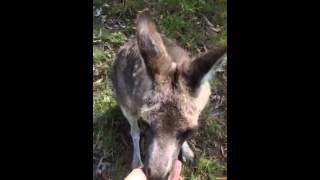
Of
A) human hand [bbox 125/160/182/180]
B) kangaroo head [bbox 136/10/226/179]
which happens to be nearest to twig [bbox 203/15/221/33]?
kangaroo head [bbox 136/10/226/179]

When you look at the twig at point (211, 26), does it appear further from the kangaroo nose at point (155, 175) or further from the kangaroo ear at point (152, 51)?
the kangaroo nose at point (155, 175)

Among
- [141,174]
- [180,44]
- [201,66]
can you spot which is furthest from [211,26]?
[141,174]

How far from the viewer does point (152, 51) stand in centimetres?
350

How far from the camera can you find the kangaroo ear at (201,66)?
11.0 feet

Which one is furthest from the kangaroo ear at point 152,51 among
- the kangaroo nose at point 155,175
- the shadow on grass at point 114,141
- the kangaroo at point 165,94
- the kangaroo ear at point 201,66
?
the shadow on grass at point 114,141

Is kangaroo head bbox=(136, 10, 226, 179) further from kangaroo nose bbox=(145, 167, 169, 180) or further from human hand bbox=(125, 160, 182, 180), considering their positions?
human hand bbox=(125, 160, 182, 180)

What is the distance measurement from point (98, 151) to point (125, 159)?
25 cm

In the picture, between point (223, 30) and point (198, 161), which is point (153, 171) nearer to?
point (198, 161)

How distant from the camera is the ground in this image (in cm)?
430

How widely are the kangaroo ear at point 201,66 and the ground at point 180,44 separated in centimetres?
71

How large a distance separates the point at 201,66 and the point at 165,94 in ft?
1.05

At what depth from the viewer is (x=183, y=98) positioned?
3.52 m
